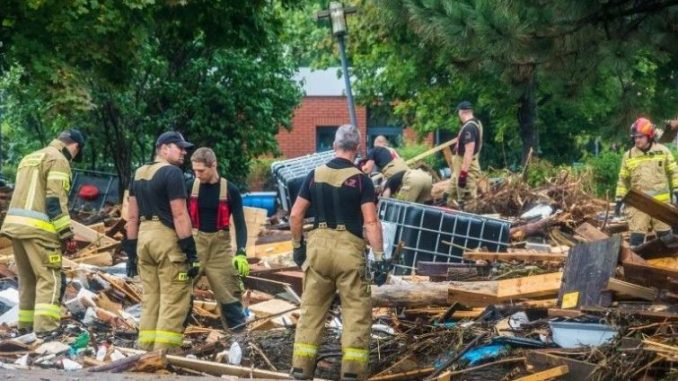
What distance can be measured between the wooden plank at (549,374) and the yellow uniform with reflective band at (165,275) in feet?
10.6

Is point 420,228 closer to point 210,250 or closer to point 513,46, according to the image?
point 210,250

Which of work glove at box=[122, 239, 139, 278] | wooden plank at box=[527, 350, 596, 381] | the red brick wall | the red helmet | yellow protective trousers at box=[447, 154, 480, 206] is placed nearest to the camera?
wooden plank at box=[527, 350, 596, 381]

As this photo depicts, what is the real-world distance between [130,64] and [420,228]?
197 inches

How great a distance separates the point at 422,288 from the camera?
11.0m

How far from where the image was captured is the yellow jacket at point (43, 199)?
11398 mm

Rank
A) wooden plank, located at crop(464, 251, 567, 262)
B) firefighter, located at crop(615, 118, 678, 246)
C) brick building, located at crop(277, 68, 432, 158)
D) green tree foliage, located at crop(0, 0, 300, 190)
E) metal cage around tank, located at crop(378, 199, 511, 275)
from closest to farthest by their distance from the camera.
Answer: wooden plank, located at crop(464, 251, 567, 262) < firefighter, located at crop(615, 118, 678, 246) < metal cage around tank, located at crop(378, 199, 511, 275) < green tree foliage, located at crop(0, 0, 300, 190) < brick building, located at crop(277, 68, 432, 158)

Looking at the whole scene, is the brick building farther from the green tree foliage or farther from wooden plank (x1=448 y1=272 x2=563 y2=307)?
wooden plank (x1=448 y1=272 x2=563 y2=307)

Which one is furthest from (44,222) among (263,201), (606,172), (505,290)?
(606,172)

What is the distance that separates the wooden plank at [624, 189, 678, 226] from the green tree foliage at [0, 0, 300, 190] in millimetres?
7368

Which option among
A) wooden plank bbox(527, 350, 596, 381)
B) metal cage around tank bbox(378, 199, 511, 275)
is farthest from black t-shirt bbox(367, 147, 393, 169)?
wooden plank bbox(527, 350, 596, 381)

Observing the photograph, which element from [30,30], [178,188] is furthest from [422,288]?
[30,30]

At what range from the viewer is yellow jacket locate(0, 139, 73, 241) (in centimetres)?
1140

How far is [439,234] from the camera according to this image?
47.7 ft

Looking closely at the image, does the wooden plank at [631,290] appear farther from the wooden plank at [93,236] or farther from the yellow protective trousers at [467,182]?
the wooden plank at [93,236]
